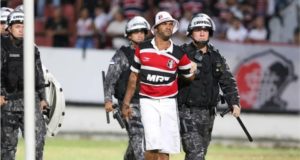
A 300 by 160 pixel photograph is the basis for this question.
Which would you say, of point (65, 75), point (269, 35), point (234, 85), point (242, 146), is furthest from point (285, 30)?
point (234, 85)

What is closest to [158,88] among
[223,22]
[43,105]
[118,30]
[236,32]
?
[43,105]

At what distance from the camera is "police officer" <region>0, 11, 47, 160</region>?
19188 mm

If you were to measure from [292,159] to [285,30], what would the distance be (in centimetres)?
530

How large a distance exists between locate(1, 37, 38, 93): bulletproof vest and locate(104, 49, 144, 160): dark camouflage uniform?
120 centimetres

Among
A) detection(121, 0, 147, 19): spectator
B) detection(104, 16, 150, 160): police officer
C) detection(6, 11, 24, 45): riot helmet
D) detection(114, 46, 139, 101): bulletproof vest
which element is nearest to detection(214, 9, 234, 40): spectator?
detection(121, 0, 147, 19): spectator

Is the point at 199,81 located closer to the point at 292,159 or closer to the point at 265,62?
the point at 292,159

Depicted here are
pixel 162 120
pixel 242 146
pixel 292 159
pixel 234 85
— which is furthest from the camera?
pixel 242 146

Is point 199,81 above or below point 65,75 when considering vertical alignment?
above

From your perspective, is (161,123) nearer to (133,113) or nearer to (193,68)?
(193,68)

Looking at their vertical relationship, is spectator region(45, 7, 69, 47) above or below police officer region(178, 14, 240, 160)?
below

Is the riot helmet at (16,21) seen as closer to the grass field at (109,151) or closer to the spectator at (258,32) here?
the grass field at (109,151)

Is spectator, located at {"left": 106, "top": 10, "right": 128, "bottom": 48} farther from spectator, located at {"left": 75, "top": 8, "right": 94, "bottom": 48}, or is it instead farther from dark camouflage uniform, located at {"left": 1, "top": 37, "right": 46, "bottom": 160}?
dark camouflage uniform, located at {"left": 1, "top": 37, "right": 46, "bottom": 160}

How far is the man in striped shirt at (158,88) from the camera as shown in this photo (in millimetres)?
18109

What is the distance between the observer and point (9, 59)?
19.2 metres
